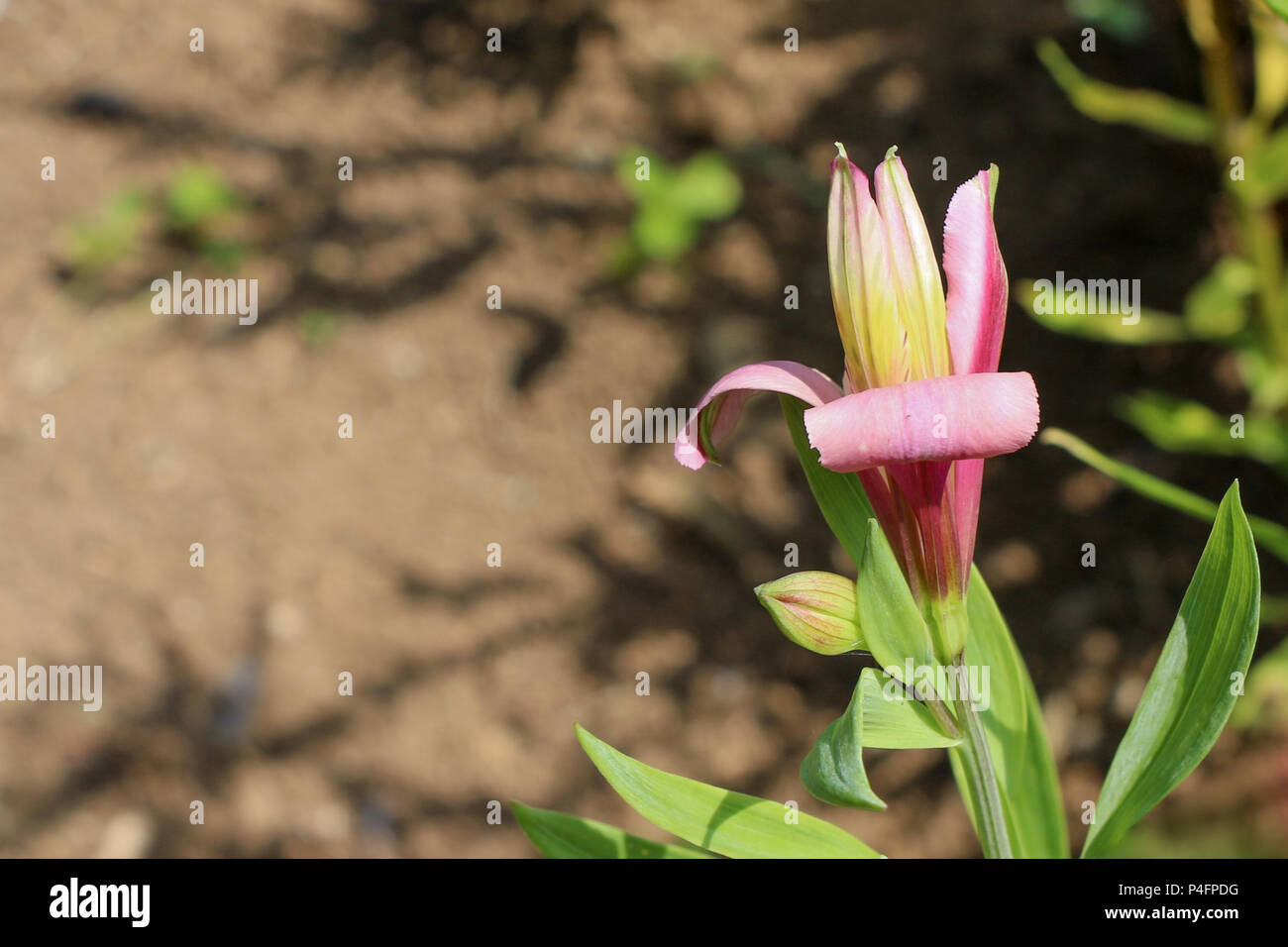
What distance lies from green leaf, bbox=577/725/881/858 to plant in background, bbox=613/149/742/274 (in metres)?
1.80

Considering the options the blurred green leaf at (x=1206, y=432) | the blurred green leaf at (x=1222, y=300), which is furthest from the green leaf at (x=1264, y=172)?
the blurred green leaf at (x=1206, y=432)

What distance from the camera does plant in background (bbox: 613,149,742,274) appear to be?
2.52 meters

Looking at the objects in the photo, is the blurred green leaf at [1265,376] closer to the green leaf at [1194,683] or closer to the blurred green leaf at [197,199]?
the green leaf at [1194,683]

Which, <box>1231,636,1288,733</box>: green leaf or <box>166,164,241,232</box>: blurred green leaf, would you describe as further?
<box>166,164,241,232</box>: blurred green leaf

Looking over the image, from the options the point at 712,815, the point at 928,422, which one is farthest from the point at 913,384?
the point at 712,815

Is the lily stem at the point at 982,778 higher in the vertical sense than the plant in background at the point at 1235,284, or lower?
lower

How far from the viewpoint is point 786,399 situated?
84 cm

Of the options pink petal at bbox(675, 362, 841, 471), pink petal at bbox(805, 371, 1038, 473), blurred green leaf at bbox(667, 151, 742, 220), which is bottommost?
pink petal at bbox(805, 371, 1038, 473)

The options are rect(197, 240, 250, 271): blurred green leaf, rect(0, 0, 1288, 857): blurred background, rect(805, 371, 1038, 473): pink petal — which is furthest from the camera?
rect(197, 240, 250, 271): blurred green leaf

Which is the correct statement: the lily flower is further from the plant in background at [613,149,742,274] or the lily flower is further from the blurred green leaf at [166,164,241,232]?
the blurred green leaf at [166,164,241,232]

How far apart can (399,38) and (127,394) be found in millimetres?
1177

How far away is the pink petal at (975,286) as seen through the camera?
71cm

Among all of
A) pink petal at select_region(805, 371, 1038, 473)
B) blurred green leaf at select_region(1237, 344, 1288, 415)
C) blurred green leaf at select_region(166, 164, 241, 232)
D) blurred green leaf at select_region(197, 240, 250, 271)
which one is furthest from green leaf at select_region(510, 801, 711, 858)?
blurred green leaf at select_region(166, 164, 241, 232)

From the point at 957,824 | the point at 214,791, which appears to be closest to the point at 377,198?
the point at 214,791
